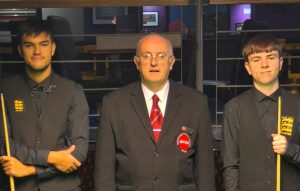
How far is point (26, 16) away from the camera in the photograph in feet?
12.5

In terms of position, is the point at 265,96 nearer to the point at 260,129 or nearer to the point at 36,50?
the point at 260,129

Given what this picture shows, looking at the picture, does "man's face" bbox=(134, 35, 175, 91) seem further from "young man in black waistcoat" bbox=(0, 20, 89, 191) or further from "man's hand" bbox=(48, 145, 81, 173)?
"man's hand" bbox=(48, 145, 81, 173)

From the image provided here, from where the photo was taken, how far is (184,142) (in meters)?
2.78

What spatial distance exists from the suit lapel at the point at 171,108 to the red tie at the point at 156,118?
33mm

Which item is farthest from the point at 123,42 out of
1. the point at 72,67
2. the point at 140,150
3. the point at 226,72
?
the point at 140,150

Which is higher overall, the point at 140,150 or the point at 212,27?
the point at 212,27

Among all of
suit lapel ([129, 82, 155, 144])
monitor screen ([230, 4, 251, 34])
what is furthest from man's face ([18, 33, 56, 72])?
monitor screen ([230, 4, 251, 34])

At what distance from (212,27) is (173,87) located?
1.04m

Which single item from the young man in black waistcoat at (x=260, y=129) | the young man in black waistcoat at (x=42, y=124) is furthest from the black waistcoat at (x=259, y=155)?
the young man in black waistcoat at (x=42, y=124)

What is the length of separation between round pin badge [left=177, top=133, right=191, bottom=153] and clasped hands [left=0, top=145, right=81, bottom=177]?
22.3 inches

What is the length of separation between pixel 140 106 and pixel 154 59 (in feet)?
0.89

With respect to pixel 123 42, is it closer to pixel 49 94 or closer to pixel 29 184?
pixel 49 94

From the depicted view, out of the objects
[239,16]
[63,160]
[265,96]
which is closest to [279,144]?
[265,96]

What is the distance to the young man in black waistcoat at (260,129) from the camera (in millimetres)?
2768
